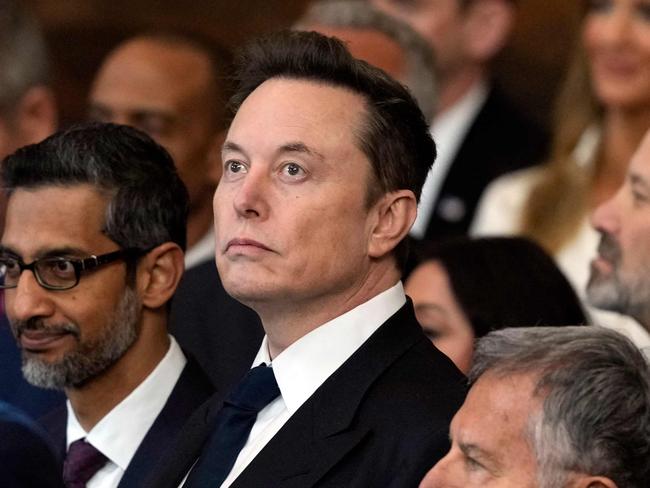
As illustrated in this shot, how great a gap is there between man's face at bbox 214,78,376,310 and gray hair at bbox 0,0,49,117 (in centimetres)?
312

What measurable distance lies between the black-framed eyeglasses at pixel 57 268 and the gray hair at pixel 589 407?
1.26 m

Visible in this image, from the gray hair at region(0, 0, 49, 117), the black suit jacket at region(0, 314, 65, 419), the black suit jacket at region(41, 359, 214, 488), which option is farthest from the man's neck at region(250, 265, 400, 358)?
the gray hair at region(0, 0, 49, 117)

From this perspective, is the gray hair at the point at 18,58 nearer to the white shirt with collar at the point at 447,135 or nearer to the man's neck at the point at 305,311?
the white shirt with collar at the point at 447,135

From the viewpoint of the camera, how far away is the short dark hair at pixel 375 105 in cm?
359

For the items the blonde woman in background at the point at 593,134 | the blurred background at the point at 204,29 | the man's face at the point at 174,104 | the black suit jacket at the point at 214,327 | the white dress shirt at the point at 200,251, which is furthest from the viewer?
the blurred background at the point at 204,29

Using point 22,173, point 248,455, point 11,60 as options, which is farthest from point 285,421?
point 11,60

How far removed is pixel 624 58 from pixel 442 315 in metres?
1.60

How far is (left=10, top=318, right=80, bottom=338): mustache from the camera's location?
161 inches

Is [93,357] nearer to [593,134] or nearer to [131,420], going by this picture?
[131,420]

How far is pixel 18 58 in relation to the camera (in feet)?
21.9

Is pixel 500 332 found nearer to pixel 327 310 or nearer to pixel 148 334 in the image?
pixel 327 310

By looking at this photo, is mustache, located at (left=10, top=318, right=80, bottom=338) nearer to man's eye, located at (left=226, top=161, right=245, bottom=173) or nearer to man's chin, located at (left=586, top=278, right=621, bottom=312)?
man's eye, located at (left=226, top=161, right=245, bottom=173)

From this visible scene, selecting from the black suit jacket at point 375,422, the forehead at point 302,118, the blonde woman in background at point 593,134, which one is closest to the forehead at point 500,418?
the black suit jacket at point 375,422

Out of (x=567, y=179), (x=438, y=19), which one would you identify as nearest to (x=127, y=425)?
(x=567, y=179)
